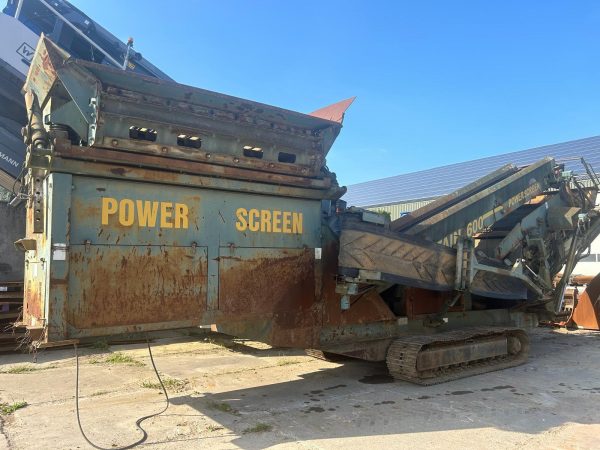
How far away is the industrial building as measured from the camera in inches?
931

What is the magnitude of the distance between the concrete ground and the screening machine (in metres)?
0.50

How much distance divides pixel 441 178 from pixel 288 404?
87.1 feet

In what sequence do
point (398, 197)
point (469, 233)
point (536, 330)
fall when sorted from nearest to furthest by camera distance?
point (469, 233)
point (536, 330)
point (398, 197)

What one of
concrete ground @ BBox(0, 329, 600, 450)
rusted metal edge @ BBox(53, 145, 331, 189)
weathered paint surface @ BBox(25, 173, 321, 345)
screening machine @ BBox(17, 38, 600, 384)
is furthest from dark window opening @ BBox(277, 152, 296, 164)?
concrete ground @ BBox(0, 329, 600, 450)

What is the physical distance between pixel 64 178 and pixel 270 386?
3.41 m

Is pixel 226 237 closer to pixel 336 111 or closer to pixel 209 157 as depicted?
pixel 209 157

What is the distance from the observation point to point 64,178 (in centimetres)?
390

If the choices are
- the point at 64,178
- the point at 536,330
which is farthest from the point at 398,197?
the point at 64,178

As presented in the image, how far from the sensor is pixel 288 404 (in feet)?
16.8

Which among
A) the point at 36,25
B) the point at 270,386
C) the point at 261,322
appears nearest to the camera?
the point at 261,322

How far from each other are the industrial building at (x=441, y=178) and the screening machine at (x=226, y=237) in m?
15.3

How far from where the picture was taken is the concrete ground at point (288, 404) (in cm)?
410

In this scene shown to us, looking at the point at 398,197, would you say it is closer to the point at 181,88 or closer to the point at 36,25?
the point at 36,25

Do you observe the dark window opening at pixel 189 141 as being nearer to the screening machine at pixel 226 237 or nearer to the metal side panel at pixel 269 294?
the screening machine at pixel 226 237
